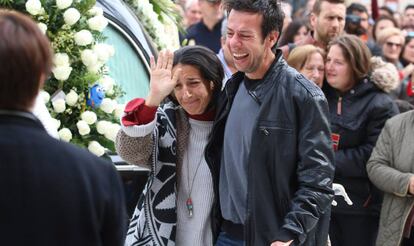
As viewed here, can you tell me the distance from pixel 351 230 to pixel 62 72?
2.37m

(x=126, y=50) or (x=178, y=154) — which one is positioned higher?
(x=126, y=50)

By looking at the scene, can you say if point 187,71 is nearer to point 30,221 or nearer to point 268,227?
point 268,227

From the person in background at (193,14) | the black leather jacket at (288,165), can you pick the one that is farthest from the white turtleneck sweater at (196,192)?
the person in background at (193,14)

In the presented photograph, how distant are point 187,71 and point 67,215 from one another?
6.65ft

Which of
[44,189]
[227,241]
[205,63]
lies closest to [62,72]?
[205,63]

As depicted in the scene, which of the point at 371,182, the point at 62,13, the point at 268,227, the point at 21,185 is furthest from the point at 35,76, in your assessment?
the point at 371,182

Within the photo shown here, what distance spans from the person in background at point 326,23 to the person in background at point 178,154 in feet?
10.3

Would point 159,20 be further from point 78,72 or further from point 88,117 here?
point 88,117

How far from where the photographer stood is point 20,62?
2.96m

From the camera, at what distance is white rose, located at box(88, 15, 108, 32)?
6125 millimetres

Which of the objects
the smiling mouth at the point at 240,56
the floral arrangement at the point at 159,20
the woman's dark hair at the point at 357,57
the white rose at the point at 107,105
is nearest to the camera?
the smiling mouth at the point at 240,56

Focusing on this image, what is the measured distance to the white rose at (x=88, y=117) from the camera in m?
6.02

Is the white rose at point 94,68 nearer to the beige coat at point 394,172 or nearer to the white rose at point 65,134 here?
the white rose at point 65,134

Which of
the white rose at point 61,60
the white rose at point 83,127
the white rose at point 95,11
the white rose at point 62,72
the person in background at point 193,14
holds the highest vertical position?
the white rose at point 95,11
